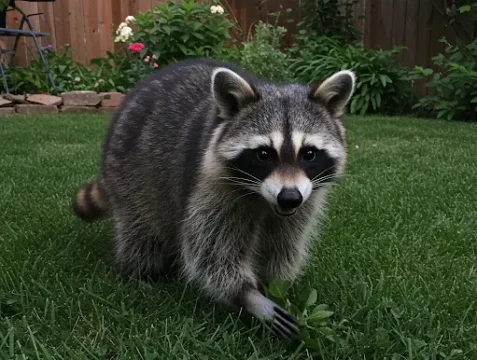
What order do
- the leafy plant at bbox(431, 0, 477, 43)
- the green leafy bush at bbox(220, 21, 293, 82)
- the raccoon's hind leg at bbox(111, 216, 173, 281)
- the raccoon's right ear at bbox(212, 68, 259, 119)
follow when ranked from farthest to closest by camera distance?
the leafy plant at bbox(431, 0, 477, 43) < the green leafy bush at bbox(220, 21, 293, 82) < the raccoon's hind leg at bbox(111, 216, 173, 281) < the raccoon's right ear at bbox(212, 68, 259, 119)

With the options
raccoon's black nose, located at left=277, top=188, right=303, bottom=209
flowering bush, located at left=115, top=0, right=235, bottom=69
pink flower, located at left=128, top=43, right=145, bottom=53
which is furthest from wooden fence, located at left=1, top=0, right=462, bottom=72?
raccoon's black nose, located at left=277, top=188, right=303, bottom=209

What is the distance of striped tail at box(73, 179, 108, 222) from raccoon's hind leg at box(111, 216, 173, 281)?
0.22 metres

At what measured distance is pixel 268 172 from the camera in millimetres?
1733

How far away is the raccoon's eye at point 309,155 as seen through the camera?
1.79 m

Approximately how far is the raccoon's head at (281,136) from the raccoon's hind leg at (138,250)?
1.94 feet

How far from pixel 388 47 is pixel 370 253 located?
6.37 meters

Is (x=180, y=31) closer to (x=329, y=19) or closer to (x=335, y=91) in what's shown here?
(x=329, y=19)

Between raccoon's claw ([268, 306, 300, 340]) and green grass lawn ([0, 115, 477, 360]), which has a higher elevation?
raccoon's claw ([268, 306, 300, 340])

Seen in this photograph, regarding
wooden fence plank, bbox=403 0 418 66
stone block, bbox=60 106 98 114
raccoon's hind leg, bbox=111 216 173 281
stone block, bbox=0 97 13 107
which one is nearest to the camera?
raccoon's hind leg, bbox=111 216 173 281

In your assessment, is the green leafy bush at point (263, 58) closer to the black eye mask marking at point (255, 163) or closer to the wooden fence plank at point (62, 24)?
the wooden fence plank at point (62, 24)

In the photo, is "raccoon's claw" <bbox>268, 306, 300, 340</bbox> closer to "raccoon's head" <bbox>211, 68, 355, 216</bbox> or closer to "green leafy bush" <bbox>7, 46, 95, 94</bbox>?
"raccoon's head" <bbox>211, 68, 355, 216</bbox>

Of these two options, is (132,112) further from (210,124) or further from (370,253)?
(370,253)

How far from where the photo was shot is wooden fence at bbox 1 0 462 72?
25.5 ft

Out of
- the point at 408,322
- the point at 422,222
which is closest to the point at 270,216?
the point at 408,322
